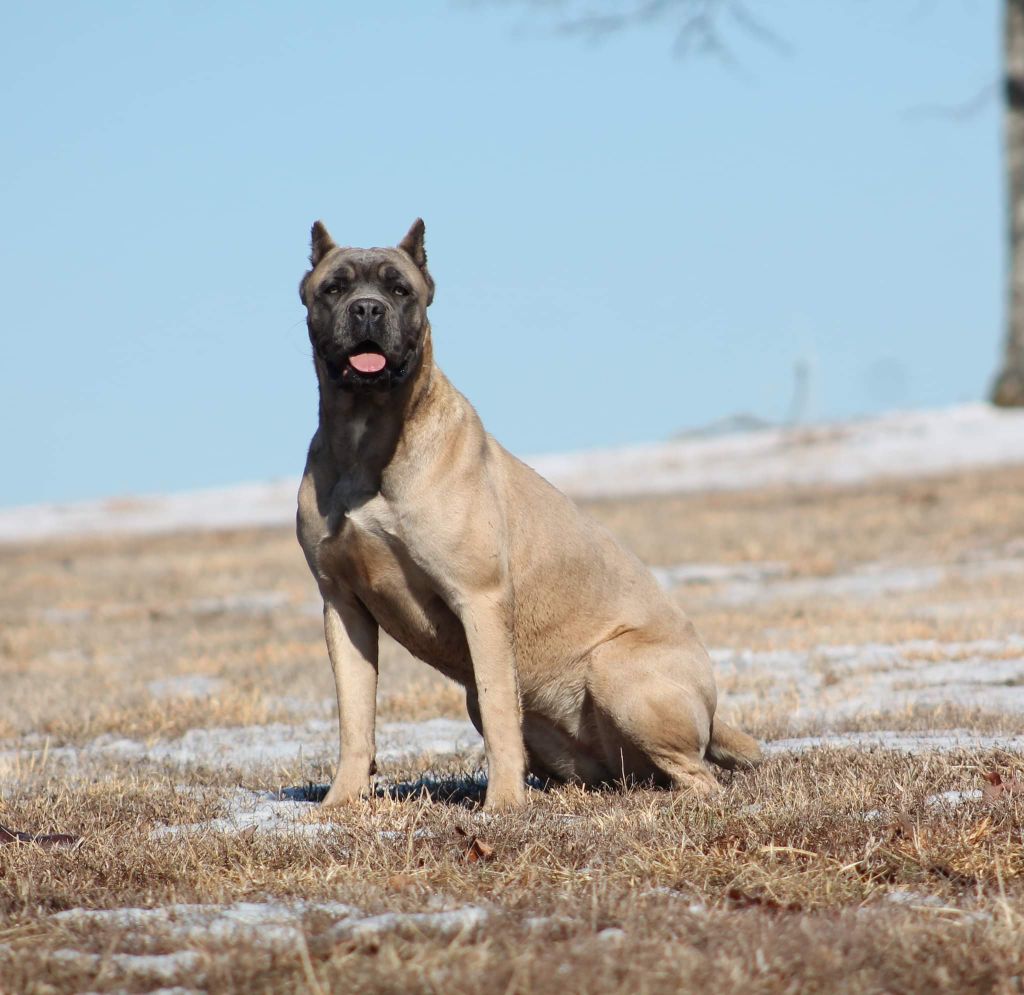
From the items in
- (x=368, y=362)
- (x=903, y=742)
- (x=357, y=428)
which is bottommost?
(x=903, y=742)

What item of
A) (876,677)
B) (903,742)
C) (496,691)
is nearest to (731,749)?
(903,742)

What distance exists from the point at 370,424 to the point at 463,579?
2.44ft

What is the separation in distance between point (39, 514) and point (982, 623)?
90.6 ft

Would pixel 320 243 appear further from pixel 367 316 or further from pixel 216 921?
pixel 216 921

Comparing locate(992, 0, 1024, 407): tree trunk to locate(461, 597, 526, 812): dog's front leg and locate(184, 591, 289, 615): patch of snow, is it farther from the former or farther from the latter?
locate(461, 597, 526, 812): dog's front leg

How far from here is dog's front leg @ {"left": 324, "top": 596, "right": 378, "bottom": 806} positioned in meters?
5.99

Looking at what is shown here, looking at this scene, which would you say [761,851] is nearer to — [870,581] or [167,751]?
[167,751]

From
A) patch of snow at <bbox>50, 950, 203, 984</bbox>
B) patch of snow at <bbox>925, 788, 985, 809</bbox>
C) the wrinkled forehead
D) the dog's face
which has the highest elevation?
the wrinkled forehead

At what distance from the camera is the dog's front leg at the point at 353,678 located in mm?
5988

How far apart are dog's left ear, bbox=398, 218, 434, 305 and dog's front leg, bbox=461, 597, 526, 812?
4.52 ft

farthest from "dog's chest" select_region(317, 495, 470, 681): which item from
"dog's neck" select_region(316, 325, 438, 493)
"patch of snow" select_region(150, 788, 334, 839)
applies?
"patch of snow" select_region(150, 788, 334, 839)

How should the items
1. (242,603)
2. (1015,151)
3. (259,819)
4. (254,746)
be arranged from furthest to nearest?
1. (1015,151)
2. (242,603)
3. (254,746)
4. (259,819)


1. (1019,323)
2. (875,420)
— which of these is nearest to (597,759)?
(1019,323)

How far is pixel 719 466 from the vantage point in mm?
30359
